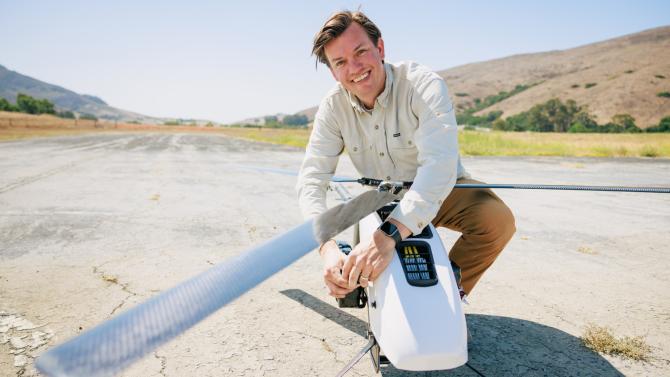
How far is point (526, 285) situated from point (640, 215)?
429cm

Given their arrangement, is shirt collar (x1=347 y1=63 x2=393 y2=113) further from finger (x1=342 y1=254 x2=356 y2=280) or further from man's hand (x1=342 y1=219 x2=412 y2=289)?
finger (x1=342 y1=254 x2=356 y2=280)

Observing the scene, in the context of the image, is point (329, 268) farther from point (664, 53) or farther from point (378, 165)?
point (664, 53)

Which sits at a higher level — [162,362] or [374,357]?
[374,357]

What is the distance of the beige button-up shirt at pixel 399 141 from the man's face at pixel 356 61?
0.09m

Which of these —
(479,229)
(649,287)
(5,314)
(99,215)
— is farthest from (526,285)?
(99,215)

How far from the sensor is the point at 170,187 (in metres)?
8.21

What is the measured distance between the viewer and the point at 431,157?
78.7 inches

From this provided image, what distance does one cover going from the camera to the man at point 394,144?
6.39ft

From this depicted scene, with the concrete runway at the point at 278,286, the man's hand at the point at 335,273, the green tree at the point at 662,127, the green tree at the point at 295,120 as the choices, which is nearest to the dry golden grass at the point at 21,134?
the concrete runway at the point at 278,286

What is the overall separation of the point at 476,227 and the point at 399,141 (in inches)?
30.2

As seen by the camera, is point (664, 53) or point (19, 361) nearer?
point (19, 361)

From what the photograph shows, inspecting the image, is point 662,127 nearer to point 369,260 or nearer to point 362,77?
point 362,77

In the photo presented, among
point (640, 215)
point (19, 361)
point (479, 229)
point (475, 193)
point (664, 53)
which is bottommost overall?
point (19, 361)

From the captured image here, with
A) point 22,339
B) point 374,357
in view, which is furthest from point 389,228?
point 22,339
